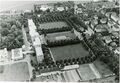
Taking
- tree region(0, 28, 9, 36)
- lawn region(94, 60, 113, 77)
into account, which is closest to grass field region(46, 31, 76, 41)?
tree region(0, 28, 9, 36)

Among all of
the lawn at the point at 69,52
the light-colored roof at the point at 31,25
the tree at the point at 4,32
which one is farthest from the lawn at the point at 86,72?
the tree at the point at 4,32

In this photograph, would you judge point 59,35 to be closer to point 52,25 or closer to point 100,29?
point 52,25

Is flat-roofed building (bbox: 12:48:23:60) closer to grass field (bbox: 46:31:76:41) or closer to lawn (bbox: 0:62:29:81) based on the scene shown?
lawn (bbox: 0:62:29:81)

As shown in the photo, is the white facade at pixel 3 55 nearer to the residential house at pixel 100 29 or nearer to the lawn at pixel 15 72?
the lawn at pixel 15 72

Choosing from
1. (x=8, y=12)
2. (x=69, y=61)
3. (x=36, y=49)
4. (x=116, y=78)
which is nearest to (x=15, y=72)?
(x=36, y=49)

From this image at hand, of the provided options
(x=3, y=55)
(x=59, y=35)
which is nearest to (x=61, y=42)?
(x=59, y=35)

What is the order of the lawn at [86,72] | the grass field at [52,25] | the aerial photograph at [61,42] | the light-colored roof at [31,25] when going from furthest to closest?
the grass field at [52,25] → the light-colored roof at [31,25] → the aerial photograph at [61,42] → the lawn at [86,72]
